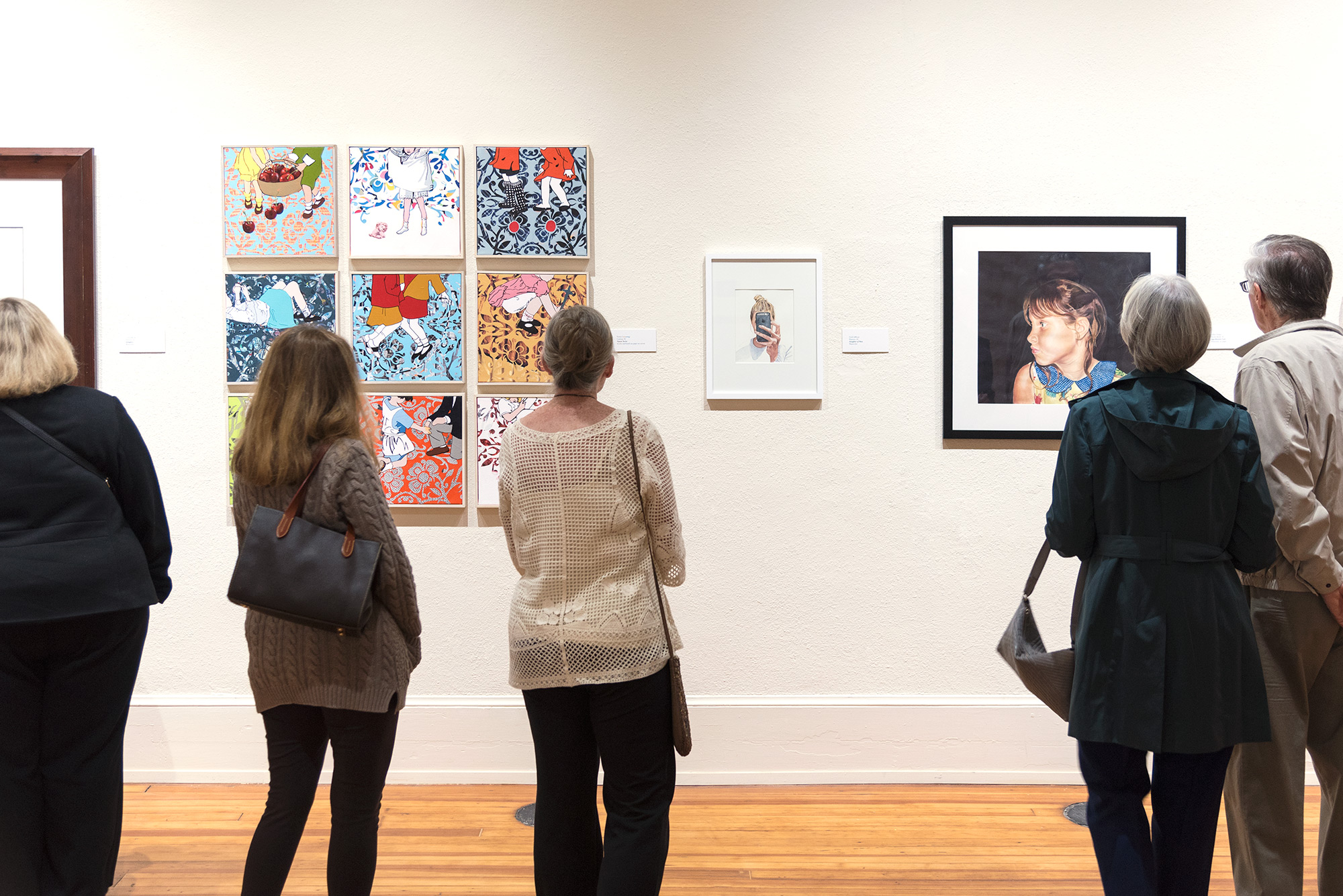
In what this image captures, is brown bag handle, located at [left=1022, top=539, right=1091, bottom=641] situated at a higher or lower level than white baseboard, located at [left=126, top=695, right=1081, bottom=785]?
higher

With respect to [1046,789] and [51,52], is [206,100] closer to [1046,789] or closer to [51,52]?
[51,52]

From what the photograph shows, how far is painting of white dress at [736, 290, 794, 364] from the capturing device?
3.11m

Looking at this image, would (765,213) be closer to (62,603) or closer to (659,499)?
Result: (659,499)

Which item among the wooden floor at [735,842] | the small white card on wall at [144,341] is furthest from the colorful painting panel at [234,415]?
the wooden floor at [735,842]

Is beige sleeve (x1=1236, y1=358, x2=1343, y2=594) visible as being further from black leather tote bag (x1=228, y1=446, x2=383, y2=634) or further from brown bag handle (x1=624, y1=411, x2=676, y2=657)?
black leather tote bag (x1=228, y1=446, x2=383, y2=634)

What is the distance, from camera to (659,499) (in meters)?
1.80

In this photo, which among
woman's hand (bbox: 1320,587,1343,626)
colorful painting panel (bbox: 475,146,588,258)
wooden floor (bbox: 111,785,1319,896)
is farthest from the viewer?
colorful painting panel (bbox: 475,146,588,258)

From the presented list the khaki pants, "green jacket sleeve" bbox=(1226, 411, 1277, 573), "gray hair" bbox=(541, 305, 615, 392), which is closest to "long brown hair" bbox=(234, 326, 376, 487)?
"gray hair" bbox=(541, 305, 615, 392)

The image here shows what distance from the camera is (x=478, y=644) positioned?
314 centimetres

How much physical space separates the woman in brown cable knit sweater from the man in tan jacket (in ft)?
6.26

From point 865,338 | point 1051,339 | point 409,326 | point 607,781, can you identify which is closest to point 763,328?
point 865,338

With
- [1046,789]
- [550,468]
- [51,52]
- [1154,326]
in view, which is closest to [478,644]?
[550,468]

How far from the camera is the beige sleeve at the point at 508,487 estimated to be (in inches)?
71.5

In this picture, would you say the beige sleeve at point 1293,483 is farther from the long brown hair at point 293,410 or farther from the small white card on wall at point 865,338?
the long brown hair at point 293,410
